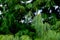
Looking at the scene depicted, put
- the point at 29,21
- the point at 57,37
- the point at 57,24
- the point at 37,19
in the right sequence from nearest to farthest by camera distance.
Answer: the point at 57,37 < the point at 37,19 < the point at 57,24 < the point at 29,21

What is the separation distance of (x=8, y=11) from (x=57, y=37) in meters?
1.03

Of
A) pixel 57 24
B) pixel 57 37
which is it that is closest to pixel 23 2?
pixel 57 24

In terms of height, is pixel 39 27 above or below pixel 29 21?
above

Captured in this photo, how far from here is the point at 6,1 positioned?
2.81 metres

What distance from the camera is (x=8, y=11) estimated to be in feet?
9.25

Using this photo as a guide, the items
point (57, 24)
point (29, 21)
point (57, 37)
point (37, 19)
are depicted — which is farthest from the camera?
point (29, 21)

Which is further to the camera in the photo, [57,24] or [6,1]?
[6,1]

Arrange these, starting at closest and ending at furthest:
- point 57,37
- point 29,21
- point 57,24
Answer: point 57,37
point 57,24
point 29,21

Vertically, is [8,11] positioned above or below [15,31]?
above

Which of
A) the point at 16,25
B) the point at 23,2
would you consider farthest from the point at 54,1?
the point at 16,25

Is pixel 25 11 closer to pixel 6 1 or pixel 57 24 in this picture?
pixel 6 1

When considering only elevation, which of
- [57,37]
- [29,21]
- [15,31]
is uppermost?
[57,37]

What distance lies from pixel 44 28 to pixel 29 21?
57cm

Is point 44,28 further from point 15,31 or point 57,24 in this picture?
point 15,31
